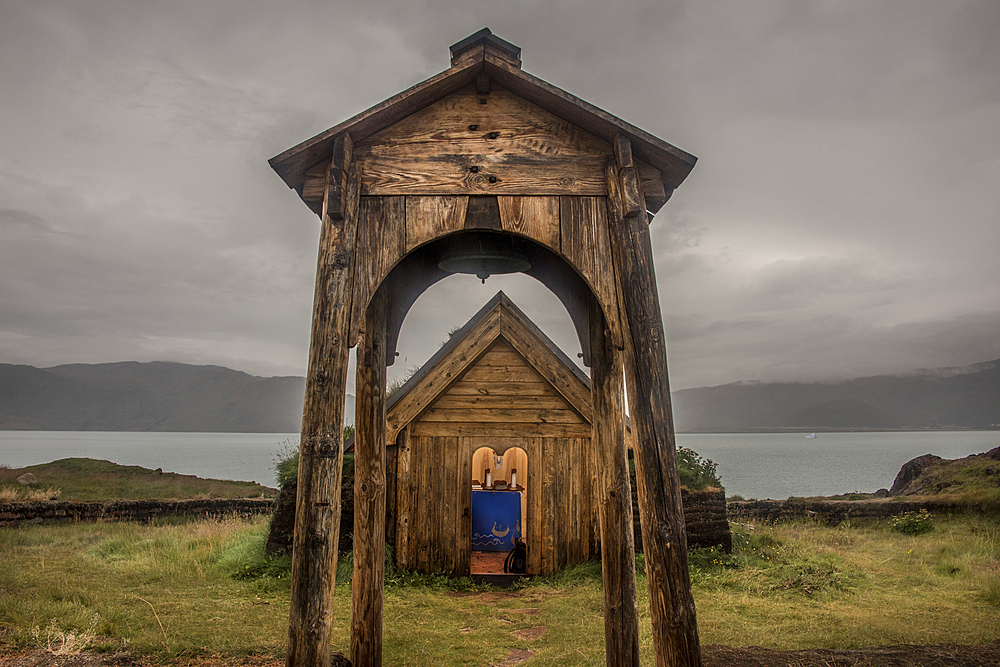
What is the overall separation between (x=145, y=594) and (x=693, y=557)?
9821 mm

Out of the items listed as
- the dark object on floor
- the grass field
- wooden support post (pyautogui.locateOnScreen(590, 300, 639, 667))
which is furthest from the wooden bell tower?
the dark object on floor

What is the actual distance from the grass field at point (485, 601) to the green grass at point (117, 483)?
46.1 ft

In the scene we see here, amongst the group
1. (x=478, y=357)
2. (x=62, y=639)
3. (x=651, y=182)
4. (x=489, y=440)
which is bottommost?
(x=62, y=639)

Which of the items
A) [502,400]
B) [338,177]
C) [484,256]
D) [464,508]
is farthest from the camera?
[502,400]

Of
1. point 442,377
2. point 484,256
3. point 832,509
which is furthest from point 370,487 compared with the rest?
point 832,509

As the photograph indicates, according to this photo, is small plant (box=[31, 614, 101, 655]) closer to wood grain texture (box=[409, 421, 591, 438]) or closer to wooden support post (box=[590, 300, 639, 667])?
wooden support post (box=[590, 300, 639, 667])

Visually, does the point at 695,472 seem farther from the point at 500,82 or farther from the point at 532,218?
the point at 500,82

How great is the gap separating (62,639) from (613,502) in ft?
18.7

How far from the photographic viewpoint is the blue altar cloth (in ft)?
46.0

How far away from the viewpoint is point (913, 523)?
15.9 m

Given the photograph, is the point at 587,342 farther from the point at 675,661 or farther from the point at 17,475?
the point at 17,475

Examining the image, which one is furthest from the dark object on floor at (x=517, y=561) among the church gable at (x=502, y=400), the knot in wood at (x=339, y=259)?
the knot in wood at (x=339, y=259)

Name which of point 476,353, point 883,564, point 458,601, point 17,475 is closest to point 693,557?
point 883,564

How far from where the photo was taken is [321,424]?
12.1ft
